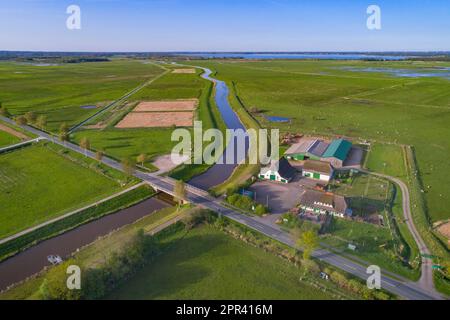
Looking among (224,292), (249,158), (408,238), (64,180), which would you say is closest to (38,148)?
(64,180)

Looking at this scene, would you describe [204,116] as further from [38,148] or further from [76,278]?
[76,278]

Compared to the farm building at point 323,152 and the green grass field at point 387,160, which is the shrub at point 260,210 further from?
the green grass field at point 387,160

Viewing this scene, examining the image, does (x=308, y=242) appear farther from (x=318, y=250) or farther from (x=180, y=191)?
(x=180, y=191)

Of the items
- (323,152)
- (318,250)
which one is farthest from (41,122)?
(318,250)

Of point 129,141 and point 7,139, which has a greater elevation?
point 7,139
